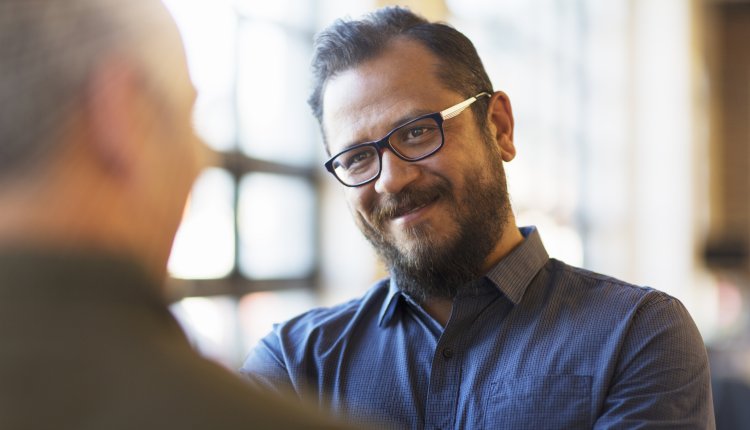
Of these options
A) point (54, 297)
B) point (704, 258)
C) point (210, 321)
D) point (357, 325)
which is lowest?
point (704, 258)

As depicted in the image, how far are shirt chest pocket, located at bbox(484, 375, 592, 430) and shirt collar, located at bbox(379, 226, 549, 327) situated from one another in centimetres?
19

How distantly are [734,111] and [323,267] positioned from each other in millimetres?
10506

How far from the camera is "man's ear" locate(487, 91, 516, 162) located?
185 cm

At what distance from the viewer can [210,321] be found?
3396 mm

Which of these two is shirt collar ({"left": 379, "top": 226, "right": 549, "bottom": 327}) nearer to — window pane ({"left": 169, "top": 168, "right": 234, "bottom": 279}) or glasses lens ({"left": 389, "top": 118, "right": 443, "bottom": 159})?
glasses lens ({"left": 389, "top": 118, "right": 443, "bottom": 159})

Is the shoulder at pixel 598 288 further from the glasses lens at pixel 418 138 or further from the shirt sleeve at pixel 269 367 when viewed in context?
the shirt sleeve at pixel 269 367

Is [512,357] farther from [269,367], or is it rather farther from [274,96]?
[274,96]

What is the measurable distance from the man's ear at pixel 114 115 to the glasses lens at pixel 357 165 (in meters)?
1.06

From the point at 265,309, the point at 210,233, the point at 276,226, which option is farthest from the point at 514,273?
the point at 276,226

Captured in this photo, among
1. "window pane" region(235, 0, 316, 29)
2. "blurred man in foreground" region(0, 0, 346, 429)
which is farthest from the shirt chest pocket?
"window pane" region(235, 0, 316, 29)

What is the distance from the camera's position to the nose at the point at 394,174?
1.64 m

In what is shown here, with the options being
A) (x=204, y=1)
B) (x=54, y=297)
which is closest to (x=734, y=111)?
(x=204, y=1)

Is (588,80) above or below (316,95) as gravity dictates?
above

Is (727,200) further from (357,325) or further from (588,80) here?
(357,325)
